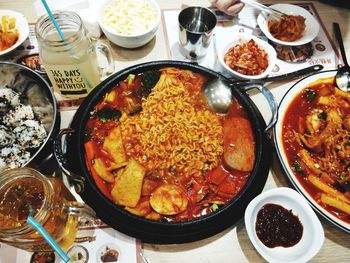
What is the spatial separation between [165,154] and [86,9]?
1.43 m

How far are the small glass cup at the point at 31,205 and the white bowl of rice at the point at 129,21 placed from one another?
1.35m

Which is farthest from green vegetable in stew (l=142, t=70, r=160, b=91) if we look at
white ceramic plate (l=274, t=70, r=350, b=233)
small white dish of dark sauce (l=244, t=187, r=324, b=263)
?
small white dish of dark sauce (l=244, t=187, r=324, b=263)

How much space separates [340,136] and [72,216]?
68.3 inches

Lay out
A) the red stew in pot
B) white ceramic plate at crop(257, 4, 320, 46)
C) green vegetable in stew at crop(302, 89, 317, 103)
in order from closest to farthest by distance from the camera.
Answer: the red stew in pot < green vegetable in stew at crop(302, 89, 317, 103) < white ceramic plate at crop(257, 4, 320, 46)

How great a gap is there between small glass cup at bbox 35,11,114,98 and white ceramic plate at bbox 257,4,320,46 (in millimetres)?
1417

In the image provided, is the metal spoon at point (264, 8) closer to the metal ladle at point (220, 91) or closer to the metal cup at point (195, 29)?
the metal cup at point (195, 29)

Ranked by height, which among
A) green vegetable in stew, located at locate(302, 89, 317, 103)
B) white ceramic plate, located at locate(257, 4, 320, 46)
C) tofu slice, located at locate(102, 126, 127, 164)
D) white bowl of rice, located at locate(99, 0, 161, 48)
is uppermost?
white bowl of rice, located at locate(99, 0, 161, 48)

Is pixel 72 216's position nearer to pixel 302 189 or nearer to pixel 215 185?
pixel 215 185

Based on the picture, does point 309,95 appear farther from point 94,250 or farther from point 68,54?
point 94,250

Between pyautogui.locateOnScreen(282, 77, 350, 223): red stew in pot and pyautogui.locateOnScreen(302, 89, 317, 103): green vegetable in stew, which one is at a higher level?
pyautogui.locateOnScreen(302, 89, 317, 103): green vegetable in stew

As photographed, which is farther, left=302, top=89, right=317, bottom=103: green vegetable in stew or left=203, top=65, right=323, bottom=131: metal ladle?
left=302, top=89, right=317, bottom=103: green vegetable in stew

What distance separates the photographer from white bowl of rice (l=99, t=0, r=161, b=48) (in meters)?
2.44

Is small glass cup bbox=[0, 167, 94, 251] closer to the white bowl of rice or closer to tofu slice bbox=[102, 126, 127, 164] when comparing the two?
tofu slice bbox=[102, 126, 127, 164]

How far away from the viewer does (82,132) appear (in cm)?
189
